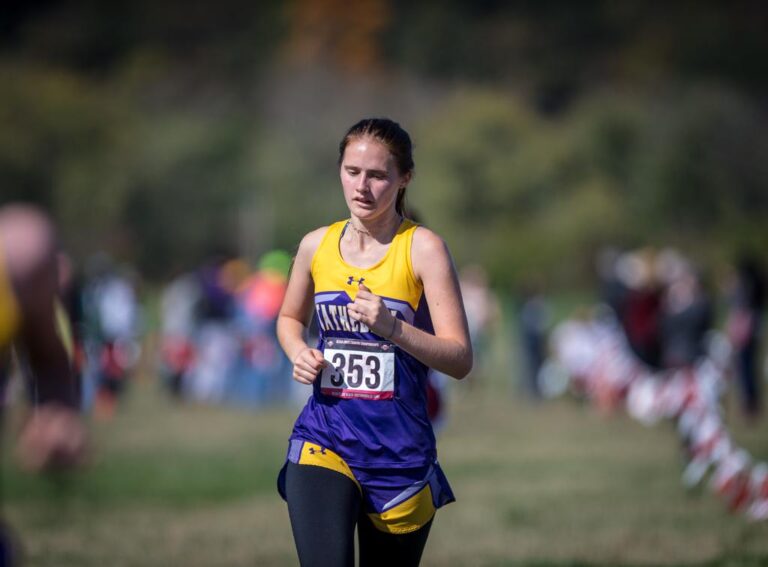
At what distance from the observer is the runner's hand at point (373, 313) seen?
4.14 metres

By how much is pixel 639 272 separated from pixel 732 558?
1099 cm

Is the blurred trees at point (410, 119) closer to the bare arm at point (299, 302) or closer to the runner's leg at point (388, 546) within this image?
the bare arm at point (299, 302)

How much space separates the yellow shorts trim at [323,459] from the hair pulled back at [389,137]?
1.12 meters

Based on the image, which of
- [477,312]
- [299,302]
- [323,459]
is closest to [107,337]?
[477,312]

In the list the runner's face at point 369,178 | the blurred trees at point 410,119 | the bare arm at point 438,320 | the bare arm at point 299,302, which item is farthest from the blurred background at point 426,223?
the runner's face at point 369,178

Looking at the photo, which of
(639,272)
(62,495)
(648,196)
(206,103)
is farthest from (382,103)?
(62,495)

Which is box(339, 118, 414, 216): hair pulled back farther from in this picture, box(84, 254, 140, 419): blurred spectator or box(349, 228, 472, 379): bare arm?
box(84, 254, 140, 419): blurred spectator

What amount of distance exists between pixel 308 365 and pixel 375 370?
0.85 ft

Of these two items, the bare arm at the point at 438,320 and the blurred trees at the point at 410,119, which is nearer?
the bare arm at the point at 438,320

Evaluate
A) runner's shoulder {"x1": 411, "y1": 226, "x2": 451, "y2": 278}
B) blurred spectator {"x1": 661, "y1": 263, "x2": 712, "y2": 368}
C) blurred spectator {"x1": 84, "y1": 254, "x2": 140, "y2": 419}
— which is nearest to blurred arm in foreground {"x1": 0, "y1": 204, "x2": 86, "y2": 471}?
runner's shoulder {"x1": 411, "y1": 226, "x2": 451, "y2": 278}

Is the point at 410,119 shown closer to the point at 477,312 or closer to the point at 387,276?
the point at 477,312

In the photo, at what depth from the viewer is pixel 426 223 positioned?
1209cm

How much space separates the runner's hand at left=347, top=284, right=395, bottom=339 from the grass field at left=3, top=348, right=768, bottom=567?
3883 millimetres

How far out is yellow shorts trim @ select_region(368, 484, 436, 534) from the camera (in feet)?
14.4
